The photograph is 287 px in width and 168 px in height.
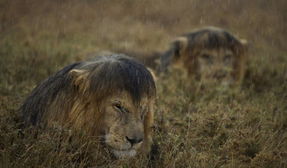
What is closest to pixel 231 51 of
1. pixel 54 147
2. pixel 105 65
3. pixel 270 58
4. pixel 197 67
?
pixel 197 67

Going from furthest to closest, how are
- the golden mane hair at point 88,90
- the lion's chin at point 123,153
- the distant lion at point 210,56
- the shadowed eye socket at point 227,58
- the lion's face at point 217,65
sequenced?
the shadowed eye socket at point 227,58, the distant lion at point 210,56, the lion's face at point 217,65, the golden mane hair at point 88,90, the lion's chin at point 123,153

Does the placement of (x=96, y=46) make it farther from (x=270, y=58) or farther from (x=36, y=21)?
(x=270, y=58)

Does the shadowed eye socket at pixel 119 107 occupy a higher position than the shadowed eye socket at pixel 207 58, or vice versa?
the shadowed eye socket at pixel 119 107

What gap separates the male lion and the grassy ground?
0.18 m

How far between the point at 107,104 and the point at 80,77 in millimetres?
405

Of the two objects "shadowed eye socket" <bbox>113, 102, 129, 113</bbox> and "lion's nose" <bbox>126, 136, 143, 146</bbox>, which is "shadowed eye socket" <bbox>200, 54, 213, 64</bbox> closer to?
"shadowed eye socket" <bbox>113, 102, 129, 113</bbox>

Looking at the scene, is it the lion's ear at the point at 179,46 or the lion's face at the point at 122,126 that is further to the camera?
the lion's ear at the point at 179,46

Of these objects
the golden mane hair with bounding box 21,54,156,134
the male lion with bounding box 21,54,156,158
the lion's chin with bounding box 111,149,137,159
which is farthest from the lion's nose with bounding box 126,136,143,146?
the golden mane hair with bounding box 21,54,156,134

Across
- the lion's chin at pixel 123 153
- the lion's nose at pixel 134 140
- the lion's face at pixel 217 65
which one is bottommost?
the lion's face at pixel 217 65

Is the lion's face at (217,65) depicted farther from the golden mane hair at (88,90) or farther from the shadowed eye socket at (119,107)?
the shadowed eye socket at (119,107)

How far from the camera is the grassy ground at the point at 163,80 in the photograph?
13.4 ft

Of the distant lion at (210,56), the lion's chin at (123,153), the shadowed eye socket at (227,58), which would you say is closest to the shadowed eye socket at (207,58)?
the distant lion at (210,56)

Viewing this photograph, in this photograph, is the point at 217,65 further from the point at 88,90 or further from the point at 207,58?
the point at 88,90

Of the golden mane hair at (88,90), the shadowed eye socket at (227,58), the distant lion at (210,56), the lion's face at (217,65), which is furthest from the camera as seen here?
the shadowed eye socket at (227,58)
